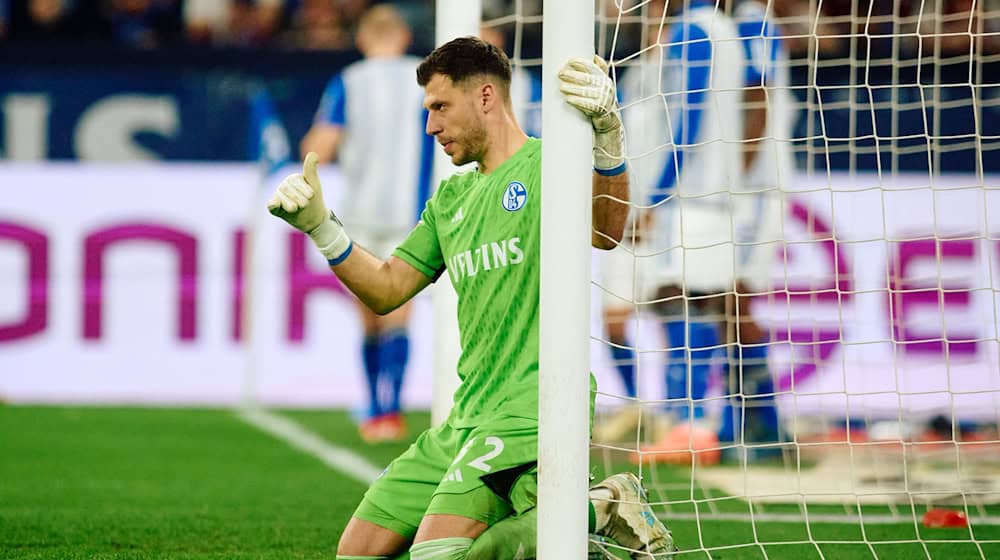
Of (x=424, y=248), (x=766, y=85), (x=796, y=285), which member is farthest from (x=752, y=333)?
(x=424, y=248)

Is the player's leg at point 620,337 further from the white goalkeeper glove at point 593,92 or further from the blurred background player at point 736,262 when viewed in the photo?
the white goalkeeper glove at point 593,92

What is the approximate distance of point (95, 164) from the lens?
857cm

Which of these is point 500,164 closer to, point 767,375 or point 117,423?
point 767,375

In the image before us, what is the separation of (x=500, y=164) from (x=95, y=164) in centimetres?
556

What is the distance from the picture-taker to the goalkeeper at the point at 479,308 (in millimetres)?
3256

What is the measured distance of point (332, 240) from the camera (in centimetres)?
347

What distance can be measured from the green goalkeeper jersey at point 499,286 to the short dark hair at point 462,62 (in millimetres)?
208

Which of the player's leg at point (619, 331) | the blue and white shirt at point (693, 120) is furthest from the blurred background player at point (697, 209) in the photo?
the player's leg at point (619, 331)

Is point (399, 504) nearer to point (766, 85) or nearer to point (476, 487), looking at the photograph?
point (476, 487)

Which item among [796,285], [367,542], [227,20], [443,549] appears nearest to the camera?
[443,549]

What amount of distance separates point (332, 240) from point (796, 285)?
4683mm

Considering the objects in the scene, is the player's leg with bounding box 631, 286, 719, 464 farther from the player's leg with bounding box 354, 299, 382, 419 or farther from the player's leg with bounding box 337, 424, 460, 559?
the player's leg with bounding box 337, 424, 460, 559

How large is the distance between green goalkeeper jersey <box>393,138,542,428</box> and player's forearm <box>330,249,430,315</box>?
0.46 ft

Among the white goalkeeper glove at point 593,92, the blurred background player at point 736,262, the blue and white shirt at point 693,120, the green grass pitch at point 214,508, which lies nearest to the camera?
the white goalkeeper glove at point 593,92
